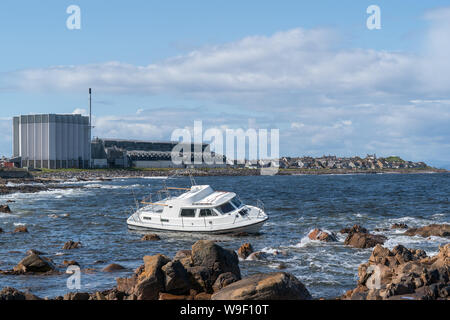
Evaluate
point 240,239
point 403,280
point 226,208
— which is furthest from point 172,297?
point 226,208

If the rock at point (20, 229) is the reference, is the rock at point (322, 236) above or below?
above

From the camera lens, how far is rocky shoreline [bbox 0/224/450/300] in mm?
15336

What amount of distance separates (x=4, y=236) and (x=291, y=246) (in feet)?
66.3

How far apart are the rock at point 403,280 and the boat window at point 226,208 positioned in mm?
15769

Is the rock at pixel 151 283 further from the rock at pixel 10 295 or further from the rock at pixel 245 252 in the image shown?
the rock at pixel 245 252

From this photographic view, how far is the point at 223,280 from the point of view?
18.0 metres

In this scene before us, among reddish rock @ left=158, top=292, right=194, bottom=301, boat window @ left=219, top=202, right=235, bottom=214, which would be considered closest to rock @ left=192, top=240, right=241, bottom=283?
reddish rock @ left=158, top=292, right=194, bottom=301

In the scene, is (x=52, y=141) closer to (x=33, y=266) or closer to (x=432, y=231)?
(x=432, y=231)

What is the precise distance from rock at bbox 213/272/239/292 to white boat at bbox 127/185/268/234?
16584 millimetres

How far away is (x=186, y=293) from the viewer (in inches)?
Answer: 707

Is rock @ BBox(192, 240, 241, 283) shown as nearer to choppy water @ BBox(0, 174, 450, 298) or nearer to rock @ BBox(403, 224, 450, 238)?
choppy water @ BBox(0, 174, 450, 298)

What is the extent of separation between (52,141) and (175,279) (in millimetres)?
163377

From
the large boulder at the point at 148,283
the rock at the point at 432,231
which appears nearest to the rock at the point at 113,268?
the large boulder at the point at 148,283

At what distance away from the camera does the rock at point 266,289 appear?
14.8 meters
